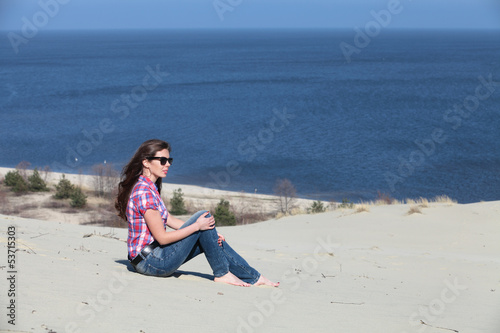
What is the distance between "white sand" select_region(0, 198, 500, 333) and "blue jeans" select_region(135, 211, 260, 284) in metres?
0.12

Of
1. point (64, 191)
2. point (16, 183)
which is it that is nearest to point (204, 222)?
point (64, 191)

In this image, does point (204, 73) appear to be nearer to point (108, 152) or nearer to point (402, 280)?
point (108, 152)

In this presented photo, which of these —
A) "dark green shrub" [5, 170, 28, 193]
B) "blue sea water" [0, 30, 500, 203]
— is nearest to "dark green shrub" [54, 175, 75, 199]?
"dark green shrub" [5, 170, 28, 193]

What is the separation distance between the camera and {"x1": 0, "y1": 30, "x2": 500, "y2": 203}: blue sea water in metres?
32.3

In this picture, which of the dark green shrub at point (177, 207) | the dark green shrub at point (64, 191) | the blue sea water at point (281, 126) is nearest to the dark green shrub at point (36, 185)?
the dark green shrub at point (64, 191)

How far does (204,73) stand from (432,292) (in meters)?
86.5

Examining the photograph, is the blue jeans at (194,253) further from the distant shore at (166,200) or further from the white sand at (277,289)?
the distant shore at (166,200)

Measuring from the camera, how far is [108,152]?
3800 centimetres

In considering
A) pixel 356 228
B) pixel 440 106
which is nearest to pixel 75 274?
pixel 356 228

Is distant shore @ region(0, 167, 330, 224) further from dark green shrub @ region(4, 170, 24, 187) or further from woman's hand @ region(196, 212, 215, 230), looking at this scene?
woman's hand @ region(196, 212, 215, 230)

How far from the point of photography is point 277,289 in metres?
5.39

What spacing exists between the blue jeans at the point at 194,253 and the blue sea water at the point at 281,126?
2250 centimetres

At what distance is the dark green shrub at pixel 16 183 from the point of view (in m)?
21.9

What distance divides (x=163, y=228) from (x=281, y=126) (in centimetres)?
4263
